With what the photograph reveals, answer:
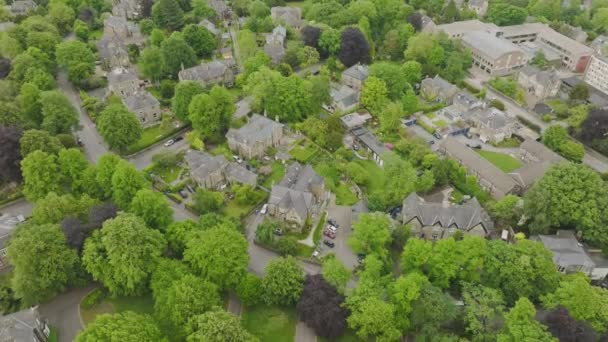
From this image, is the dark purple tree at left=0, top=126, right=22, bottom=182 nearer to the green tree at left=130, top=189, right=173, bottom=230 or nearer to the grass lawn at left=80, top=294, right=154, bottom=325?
the green tree at left=130, top=189, right=173, bottom=230

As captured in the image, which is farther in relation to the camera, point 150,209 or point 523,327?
point 150,209

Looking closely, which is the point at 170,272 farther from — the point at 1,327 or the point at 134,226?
the point at 1,327

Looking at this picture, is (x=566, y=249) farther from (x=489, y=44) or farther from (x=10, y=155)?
(x=10, y=155)

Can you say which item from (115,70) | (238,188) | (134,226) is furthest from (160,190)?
(115,70)

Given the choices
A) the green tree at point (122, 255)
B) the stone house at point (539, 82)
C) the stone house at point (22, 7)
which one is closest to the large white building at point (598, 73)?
the stone house at point (539, 82)

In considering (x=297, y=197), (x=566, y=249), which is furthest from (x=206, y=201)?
(x=566, y=249)
